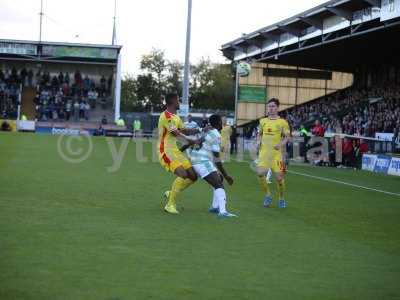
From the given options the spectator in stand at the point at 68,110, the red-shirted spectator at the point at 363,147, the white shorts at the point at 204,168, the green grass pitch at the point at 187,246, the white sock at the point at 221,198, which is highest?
the spectator in stand at the point at 68,110

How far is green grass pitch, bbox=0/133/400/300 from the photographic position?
689cm

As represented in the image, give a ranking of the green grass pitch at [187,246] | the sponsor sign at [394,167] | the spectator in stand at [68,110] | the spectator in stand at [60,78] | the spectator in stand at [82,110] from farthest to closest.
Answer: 1. the spectator in stand at [60,78]
2. the spectator in stand at [82,110]
3. the spectator in stand at [68,110]
4. the sponsor sign at [394,167]
5. the green grass pitch at [187,246]

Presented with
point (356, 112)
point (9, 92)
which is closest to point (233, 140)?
point (356, 112)

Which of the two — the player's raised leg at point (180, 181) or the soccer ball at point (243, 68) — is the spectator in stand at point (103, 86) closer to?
the soccer ball at point (243, 68)

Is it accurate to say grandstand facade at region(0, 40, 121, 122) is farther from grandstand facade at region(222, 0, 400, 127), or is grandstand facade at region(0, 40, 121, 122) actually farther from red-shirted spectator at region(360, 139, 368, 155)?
red-shirted spectator at region(360, 139, 368, 155)

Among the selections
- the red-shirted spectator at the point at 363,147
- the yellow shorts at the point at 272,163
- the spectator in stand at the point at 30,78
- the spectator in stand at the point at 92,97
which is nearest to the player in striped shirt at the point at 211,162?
the yellow shorts at the point at 272,163

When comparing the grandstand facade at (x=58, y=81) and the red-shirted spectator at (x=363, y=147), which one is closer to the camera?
the red-shirted spectator at (x=363, y=147)

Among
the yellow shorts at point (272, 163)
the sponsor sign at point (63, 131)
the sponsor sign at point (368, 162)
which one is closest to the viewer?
the yellow shorts at point (272, 163)

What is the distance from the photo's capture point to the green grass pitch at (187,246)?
689cm

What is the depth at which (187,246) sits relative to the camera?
9133mm

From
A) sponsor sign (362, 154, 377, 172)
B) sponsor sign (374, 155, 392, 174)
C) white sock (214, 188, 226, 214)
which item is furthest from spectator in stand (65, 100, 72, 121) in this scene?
white sock (214, 188, 226, 214)

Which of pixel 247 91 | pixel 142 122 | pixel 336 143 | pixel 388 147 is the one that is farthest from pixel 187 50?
pixel 142 122

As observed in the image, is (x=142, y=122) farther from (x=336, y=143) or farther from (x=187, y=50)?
(x=336, y=143)

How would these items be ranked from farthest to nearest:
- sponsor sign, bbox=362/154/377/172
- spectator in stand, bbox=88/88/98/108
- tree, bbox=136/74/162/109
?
tree, bbox=136/74/162/109
spectator in stand, bbox=88/88/98/108
sponsor sign, bbox=362/154/377/172
